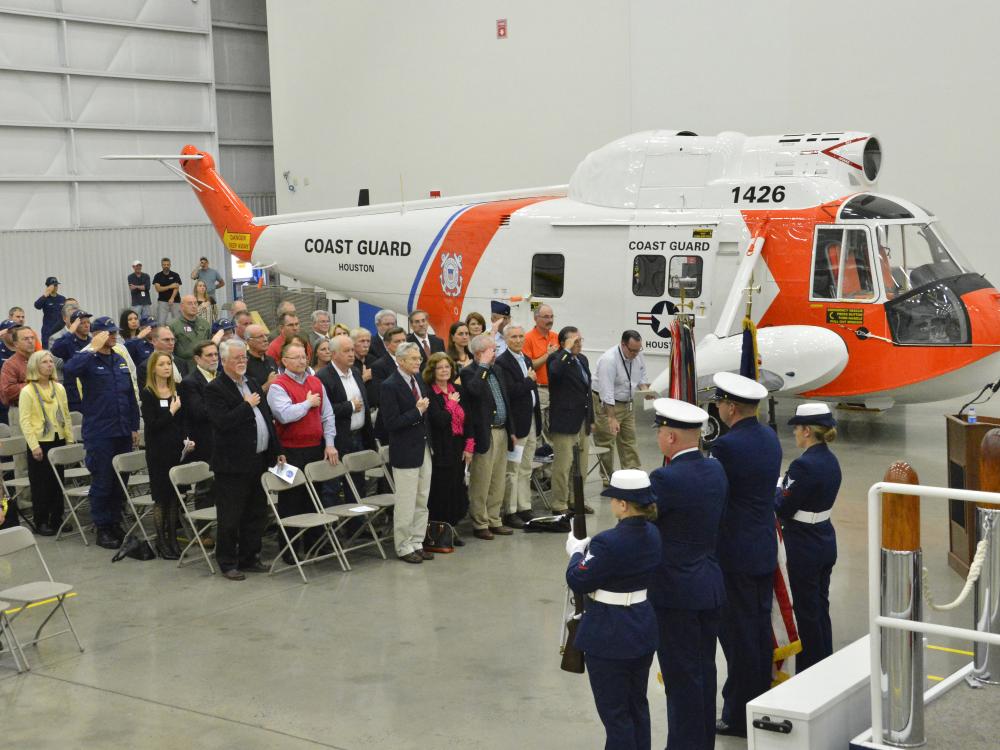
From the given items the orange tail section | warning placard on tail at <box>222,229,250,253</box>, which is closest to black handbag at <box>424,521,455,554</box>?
the orange tail section

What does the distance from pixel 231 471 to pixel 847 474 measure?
19.3 feet

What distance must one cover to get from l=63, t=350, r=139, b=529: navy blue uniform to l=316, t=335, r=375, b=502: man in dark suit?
1.57m

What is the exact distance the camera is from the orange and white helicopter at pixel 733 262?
38.3ft

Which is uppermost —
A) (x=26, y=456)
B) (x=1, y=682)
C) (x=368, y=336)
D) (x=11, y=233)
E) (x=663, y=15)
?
(x=663, y=15)

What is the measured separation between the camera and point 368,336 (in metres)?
10.2

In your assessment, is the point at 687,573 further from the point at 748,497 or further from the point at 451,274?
the point at 451,274

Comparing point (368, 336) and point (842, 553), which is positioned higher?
point (368, 336)

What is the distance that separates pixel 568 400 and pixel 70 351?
596 cm

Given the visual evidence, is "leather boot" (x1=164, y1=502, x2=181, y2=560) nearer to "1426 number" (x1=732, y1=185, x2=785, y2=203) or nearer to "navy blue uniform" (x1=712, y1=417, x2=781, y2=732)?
"navy blue uniform" (x1=712, y1=417, x2=781, y2=732)

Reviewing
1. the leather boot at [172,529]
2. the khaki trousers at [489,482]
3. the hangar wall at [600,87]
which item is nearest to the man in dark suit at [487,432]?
the khaki trousers at [489,482]

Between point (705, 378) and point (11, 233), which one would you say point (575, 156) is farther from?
point (11, 233)

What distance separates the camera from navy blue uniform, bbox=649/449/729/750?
506 cm

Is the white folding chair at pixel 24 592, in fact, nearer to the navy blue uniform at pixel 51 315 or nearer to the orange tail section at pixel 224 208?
the orange tail section at pixel 224 208

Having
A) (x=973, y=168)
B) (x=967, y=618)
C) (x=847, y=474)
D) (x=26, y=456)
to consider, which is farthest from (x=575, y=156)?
(x=967, y=618)
